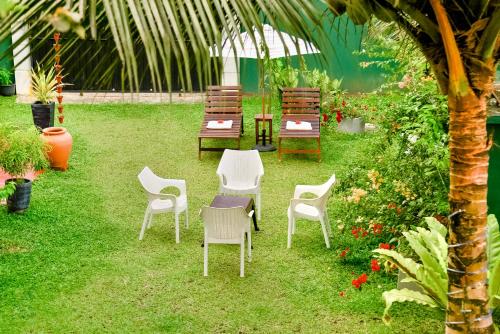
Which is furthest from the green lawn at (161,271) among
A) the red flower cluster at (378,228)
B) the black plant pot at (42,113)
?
the black plant pot at (42,113)

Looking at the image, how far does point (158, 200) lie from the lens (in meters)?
9.53

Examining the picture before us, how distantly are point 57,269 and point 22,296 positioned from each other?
0.72 meters

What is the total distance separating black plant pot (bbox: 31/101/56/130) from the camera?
13.5 metres

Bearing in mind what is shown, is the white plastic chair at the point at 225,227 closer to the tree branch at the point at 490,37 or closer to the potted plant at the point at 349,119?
the tree branch at the point at 490,37

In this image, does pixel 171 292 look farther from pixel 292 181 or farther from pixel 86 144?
pixel 86 144

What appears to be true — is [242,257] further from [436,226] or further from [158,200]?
[436,226]

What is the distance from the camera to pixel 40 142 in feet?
35.1

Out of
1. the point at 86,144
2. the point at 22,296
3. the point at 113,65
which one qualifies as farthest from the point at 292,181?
the point at 113,65

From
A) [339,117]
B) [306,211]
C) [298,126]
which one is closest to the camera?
[306,211]

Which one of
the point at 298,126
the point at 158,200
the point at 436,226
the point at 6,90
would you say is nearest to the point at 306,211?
the point at 158,200

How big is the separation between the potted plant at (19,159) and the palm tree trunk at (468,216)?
22.7ft

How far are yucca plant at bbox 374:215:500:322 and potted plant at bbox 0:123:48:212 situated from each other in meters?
5.16

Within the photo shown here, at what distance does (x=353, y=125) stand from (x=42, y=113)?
5.88 metres

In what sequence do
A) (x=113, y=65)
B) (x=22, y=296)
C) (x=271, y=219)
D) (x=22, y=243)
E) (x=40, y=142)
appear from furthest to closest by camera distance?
1. (x=40, y=142)
2. (x=271, y=219)
3. (x=22, y=243)
4. (x=22, y=296)
5. (x=113, y=65)
